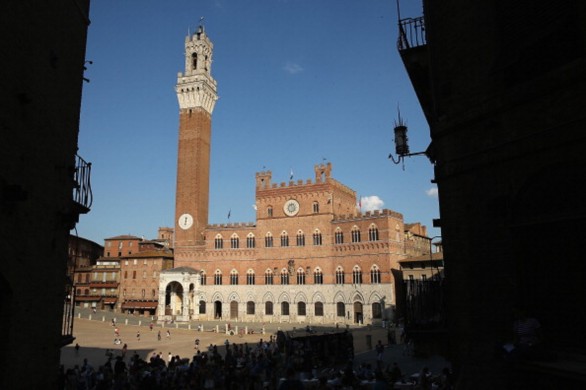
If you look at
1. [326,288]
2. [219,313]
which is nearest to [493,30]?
[326,288]

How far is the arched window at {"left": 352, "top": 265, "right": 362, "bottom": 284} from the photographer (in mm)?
47969

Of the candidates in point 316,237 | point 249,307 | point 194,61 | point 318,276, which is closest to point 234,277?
point 249,307

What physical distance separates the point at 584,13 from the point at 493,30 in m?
1.84

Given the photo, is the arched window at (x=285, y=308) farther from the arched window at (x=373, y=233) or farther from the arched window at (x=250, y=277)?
the arched window at (x=373, y=233)

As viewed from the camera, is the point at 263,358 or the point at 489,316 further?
the point at 263,358

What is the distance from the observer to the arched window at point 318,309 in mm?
49656

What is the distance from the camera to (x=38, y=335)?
860cm

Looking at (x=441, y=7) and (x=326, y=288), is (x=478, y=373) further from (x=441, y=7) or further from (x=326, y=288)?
(x=326, y=288)

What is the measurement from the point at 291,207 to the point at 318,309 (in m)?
13.0

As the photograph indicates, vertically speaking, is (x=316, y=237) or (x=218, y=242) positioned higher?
(x=218, y=242)

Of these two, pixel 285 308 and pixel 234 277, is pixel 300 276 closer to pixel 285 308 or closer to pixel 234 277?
pixel 285 308

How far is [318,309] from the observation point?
164 ft

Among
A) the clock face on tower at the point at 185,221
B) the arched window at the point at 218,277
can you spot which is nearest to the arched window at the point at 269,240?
the arched window at the point at 218,277

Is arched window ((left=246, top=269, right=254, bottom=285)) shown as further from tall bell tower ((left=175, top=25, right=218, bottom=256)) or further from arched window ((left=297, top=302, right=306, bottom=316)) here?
tall bell tower ((left=175, top=25, right=218, bottom=256))
